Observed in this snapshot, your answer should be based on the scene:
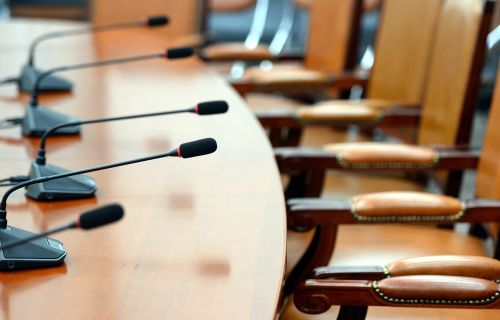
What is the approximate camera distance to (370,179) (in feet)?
5.55

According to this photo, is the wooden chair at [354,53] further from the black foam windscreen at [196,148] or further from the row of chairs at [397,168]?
the black foam windscreen at [196,148]

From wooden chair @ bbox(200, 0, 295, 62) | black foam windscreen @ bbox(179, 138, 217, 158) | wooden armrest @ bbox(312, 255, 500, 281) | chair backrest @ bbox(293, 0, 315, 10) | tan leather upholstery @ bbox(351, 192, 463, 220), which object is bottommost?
wooden chair @ bbox(200, 0, 295, 62)

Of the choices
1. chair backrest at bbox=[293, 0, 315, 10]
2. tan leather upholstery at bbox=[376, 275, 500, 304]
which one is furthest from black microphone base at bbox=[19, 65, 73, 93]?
chair backrest at bbox=[293, 0, 315, 10]

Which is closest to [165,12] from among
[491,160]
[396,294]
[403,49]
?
[403,49]

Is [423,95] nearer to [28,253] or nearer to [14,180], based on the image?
[14,180]

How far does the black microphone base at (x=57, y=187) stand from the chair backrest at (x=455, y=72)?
779 millimetres

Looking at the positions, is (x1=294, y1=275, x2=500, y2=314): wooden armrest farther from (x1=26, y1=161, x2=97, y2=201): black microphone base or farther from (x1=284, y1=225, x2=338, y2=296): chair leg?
(x1=26, y1=161, x2=97, y2=201): black microphone base

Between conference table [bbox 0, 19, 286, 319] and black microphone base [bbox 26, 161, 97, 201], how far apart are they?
0.04 ft

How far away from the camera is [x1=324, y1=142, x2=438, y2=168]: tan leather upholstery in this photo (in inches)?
54.3

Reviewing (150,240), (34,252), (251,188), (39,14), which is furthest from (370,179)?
(39,14)

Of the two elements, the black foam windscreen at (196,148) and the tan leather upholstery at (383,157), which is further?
the tan leather upholstery at (383,157)

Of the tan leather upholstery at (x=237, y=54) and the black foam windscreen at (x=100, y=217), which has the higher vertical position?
the black foam windscreen at (x=100, y=217)

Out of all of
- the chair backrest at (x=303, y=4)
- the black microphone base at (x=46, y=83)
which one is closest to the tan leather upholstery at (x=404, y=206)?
the black microphone base at (x=46, y=83)

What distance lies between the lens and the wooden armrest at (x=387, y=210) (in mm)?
1142
